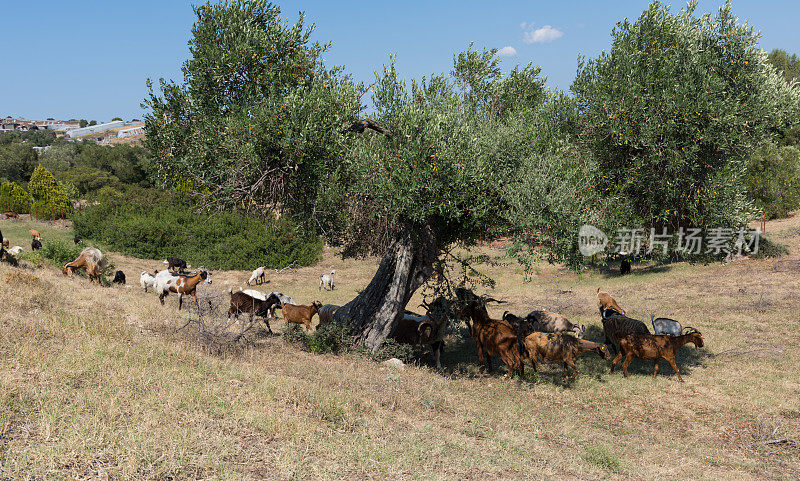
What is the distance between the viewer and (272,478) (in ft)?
18.4

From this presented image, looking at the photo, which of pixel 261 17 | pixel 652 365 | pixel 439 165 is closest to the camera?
pixel 439 165

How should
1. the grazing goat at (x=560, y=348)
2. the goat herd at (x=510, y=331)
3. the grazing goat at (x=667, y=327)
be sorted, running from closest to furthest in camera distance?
the grazing goat at (x=560, y=348) < the goat herd at (x=510, y=331) < the grazing goat at (x=667, y=327)

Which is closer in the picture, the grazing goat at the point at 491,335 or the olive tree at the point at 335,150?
the olive tree at the point at 335,150

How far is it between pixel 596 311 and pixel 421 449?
1762cm

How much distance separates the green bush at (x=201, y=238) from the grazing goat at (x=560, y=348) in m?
24.0

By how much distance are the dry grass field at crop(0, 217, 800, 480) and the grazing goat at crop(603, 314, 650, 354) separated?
109 cm

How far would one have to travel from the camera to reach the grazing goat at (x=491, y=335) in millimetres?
12984

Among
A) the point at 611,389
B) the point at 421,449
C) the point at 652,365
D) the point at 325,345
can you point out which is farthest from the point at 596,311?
the point at 421,449

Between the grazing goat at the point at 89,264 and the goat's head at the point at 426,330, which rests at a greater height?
the grazing goat at the point at 89,264

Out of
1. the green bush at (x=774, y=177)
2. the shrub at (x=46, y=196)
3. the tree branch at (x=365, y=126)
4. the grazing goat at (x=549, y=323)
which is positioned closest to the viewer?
the tree branch at (x=365, y=126)

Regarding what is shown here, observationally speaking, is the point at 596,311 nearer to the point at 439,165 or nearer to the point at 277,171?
the point at 439,165

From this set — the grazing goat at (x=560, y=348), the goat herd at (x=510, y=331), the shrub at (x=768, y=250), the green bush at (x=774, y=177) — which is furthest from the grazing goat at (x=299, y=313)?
the green bush at (x=774, y=177)

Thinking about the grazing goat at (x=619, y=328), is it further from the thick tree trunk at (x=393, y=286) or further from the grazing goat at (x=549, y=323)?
the thick tree trunk at (x=393, y=286)

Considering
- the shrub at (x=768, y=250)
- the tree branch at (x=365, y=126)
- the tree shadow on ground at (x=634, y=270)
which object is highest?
the tree branch at (x=365, y=126)
